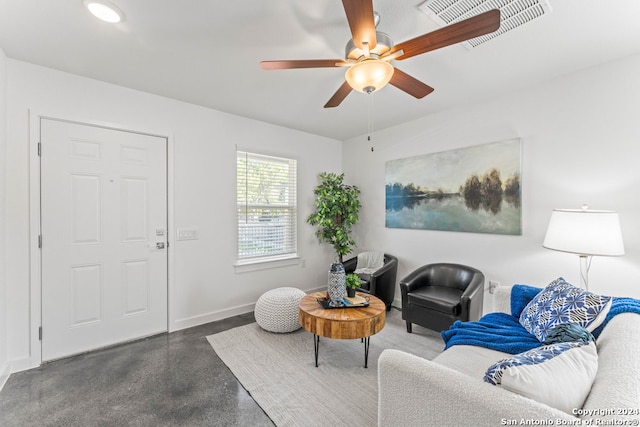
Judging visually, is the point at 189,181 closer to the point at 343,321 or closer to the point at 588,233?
the point at 343,321

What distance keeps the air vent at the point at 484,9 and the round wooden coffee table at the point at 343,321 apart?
2.07m

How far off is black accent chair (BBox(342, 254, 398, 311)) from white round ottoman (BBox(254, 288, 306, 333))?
2.85 feet

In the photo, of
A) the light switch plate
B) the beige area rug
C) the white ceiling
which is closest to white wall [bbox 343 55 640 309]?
the white ceiling

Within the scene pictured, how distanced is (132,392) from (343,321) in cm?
160

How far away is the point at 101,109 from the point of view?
2.55 meters

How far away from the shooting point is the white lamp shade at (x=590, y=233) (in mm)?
1897

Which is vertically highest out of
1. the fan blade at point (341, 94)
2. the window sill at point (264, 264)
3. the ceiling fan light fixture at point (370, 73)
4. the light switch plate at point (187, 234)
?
the fan blade at point (341, 94)

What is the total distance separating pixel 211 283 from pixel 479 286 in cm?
290

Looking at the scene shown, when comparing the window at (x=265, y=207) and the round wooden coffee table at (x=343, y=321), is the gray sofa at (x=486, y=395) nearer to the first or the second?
the round wooden coffee table at (x=343, y=321)

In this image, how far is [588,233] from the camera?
6.38ft

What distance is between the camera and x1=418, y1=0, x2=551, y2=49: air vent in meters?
1.57

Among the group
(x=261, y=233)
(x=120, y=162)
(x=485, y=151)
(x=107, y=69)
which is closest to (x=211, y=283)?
(x=261, y=233)

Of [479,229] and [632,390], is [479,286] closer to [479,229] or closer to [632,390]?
[479,229]

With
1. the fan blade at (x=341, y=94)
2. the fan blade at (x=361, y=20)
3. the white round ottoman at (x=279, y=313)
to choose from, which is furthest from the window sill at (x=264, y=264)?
the fan blade at (x=361, y=20)
